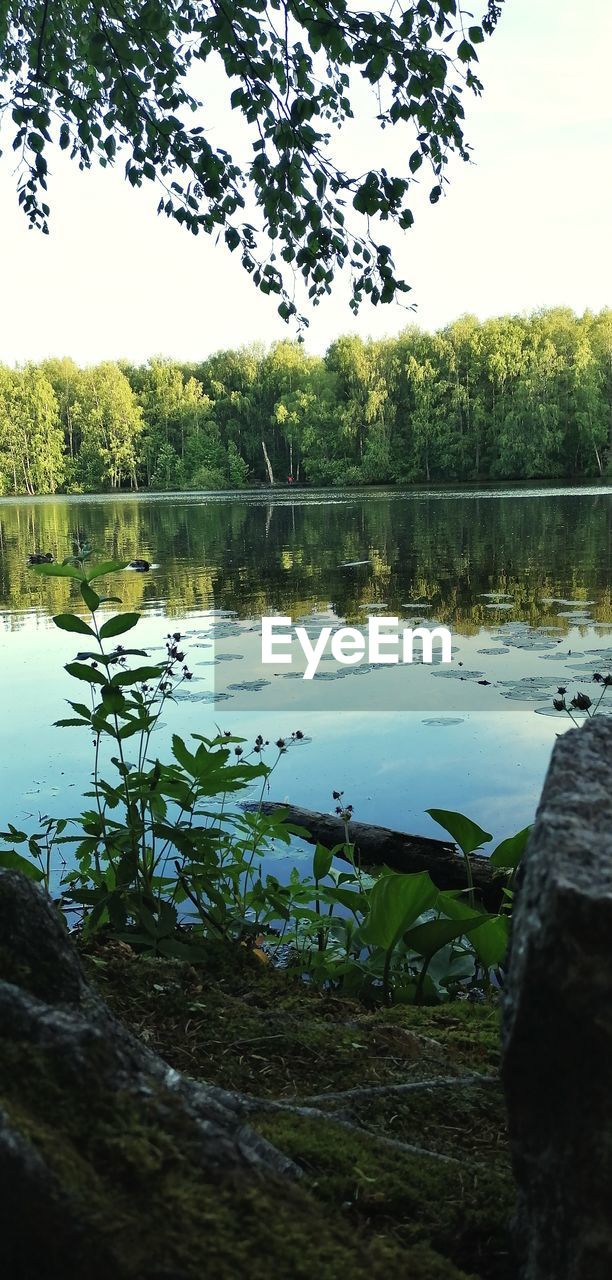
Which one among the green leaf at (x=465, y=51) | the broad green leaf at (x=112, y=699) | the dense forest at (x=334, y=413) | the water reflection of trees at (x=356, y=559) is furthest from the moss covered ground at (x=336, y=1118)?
the dense forest at (x=334, y=413)

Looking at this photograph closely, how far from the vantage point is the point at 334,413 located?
7850cm

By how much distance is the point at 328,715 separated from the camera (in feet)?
22.9

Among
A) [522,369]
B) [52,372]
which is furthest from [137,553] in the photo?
[52,372]

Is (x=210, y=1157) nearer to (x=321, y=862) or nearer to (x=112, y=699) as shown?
(x=112, y=699)

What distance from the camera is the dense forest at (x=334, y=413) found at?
6844cm

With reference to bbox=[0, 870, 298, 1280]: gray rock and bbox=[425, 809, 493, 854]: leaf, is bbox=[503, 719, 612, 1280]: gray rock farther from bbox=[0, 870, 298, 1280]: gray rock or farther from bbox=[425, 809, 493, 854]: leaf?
bbox=[425, 809, 493, 854]: leaf

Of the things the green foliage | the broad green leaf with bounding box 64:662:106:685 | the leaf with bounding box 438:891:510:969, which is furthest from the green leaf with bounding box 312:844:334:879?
the broad green leaf with bounding box 64:662:106:685

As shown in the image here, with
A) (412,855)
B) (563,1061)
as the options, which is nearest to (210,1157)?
(563,1061)

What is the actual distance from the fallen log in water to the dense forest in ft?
198

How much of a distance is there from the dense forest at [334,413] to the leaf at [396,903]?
62062mm

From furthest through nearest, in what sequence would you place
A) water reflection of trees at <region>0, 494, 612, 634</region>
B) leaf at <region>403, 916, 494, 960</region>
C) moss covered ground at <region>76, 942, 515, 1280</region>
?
water reflection of trees at <region>0, 494, 612, 634</region>
leaf at <region>403, 916, 494, 960</region>
moss covered ground at <region>76, 942, 515, 1280</region>

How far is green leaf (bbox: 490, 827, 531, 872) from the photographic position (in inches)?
124

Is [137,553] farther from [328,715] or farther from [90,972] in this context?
[90,972]

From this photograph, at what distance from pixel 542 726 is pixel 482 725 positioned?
16.8 inches
